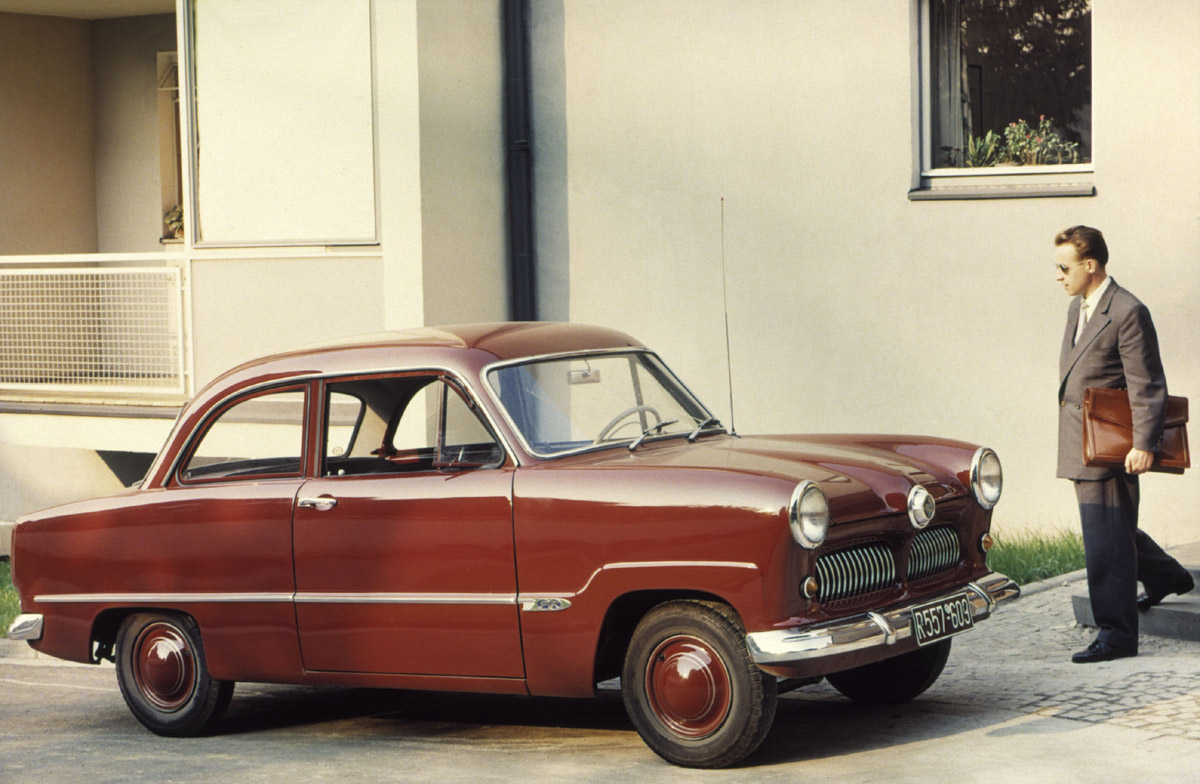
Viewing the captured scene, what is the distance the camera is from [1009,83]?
1102 cm

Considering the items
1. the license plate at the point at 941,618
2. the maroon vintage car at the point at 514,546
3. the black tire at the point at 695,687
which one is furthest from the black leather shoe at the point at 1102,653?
the black tire at the point at 695,687

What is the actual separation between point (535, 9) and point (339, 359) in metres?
6.28

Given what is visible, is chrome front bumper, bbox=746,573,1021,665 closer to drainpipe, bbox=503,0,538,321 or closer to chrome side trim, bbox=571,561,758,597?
chrome side trim, bbox=571,561,758,597

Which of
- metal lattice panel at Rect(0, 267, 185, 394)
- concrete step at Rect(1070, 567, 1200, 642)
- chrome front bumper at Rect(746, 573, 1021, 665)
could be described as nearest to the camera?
chrome front bumper at Rect(746, 573, 1021, 665)

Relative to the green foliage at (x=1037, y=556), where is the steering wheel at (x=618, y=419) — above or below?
above

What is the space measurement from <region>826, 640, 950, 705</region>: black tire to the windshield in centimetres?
122

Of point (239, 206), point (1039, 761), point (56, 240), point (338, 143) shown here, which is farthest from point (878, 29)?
point (56, 240)

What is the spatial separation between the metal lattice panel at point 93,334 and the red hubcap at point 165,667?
5.49m

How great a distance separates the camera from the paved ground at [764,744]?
19.1ft

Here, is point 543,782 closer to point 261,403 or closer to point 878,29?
point 261,403

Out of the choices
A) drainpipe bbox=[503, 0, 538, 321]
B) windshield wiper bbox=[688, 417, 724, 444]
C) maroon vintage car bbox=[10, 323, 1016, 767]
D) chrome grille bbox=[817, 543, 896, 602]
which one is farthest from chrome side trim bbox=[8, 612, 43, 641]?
drainpipe bbox=[503, 0, 538, 321]

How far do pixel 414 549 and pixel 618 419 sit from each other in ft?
3.35

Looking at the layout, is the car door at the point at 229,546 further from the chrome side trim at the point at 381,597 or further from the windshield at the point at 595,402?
the windshield at the point at 595,402

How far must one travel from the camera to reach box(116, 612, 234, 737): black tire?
712 centimetres
